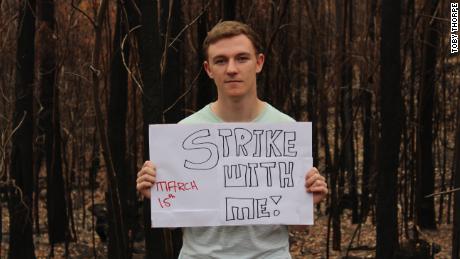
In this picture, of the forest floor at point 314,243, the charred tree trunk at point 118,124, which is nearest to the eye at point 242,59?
the charred tree trunk at point 118,124

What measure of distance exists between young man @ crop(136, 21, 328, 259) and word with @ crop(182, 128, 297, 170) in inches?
1.8

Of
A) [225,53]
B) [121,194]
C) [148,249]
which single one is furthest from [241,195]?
[121,194]

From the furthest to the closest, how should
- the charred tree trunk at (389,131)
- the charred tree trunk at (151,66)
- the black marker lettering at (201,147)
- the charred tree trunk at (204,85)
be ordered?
the charred tree trunk at (204,85) < the charred tree trunk at (389,131) < the charred tree trunk at (151,66) < the black marker lettering at (201,147)

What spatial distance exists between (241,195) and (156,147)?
31 centimetres

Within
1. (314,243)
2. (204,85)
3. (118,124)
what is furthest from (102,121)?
(314,243)

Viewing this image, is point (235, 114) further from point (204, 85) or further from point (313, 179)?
point (204, 85)

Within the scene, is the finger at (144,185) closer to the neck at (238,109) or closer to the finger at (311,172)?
the neck at (238,109)

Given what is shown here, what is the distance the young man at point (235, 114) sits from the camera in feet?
7.09

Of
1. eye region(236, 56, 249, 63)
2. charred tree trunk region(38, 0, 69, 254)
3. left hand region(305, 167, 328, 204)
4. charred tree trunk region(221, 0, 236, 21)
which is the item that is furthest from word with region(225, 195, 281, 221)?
charred tree trunk region(38, 0, 69, 254)

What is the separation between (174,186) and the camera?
2363 mm

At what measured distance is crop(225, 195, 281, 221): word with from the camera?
2.25 m

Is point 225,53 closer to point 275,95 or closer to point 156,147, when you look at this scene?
point 156,147

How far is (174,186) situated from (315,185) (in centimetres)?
45

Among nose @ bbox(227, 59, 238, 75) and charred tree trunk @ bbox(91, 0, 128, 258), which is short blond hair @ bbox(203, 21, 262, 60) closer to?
nose @ bbox(227, 59, 238, 75)
